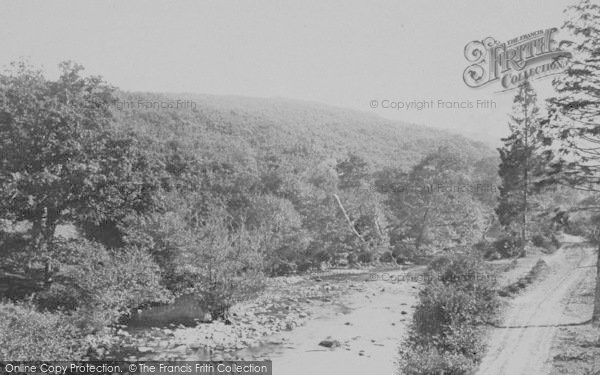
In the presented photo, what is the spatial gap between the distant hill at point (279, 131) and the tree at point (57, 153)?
659 inches

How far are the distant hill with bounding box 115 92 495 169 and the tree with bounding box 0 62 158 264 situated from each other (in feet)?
54.9

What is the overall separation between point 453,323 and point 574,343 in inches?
195

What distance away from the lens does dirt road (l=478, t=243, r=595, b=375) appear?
16.3 meters

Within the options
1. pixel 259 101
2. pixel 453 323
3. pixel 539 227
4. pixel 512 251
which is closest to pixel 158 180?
pixel 453 323

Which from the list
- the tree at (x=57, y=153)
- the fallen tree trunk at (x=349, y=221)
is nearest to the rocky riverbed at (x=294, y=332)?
the tree at (x=57, y=153)

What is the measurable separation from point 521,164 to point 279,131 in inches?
2314

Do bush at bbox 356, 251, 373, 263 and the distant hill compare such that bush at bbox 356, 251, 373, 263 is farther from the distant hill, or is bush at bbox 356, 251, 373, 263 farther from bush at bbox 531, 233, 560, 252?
the distant hill

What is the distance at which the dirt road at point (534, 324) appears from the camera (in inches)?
643

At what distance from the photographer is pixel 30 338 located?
1588 cm

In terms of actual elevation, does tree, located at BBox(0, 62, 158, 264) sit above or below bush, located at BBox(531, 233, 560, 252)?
above

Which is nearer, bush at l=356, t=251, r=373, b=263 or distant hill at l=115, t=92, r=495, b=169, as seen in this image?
bush at l=356, t=251, r=373, b=263

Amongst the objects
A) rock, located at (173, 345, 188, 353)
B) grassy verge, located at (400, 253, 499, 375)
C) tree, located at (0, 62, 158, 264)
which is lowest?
rock, located at (173, 345, 188, 353)

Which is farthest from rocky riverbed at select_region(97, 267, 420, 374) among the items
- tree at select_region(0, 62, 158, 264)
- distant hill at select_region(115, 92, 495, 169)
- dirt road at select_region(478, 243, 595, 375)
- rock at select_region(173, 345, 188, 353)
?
distant hill at select_region(115, 92, 495, 169)

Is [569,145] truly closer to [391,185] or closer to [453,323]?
[453,323]
